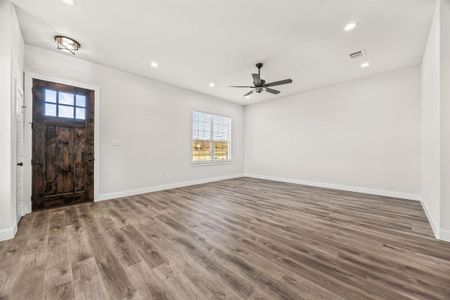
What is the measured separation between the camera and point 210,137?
6.49 m

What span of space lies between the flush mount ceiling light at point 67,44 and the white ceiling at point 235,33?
0.11 m

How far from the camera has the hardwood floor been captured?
148 cm

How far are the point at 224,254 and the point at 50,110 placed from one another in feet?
13.5

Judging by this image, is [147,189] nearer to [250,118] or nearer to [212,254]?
[212,254]

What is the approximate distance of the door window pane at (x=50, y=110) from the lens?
343 centimetres

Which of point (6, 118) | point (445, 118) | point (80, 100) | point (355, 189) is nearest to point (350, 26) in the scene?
point (445, 118)

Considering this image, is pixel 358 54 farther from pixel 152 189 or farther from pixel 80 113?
pixel 80 113

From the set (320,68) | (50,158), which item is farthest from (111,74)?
(320,68)

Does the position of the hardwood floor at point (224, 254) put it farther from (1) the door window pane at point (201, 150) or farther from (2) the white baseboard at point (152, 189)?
(1) the door window pane at point (201, 150)

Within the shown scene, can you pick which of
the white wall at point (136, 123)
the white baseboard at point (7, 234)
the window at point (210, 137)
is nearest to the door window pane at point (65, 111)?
the white wall at point (136, 123)

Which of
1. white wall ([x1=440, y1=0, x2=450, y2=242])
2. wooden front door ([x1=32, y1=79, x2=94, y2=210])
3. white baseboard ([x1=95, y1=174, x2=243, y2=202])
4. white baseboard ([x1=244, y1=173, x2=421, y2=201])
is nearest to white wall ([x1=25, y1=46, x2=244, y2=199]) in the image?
white baseboard ([x1=95, y1=174, x2=243, y2=202])

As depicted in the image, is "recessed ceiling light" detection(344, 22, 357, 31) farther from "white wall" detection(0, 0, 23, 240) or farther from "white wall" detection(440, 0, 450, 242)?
"white wall" detection(0, 0, 23, 240)

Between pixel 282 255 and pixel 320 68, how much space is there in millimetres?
4098

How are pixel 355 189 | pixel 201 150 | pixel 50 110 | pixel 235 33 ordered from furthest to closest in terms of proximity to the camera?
pixel 201 150 < pixel 355 189 < pixel 50 110 < pixel 235 33
